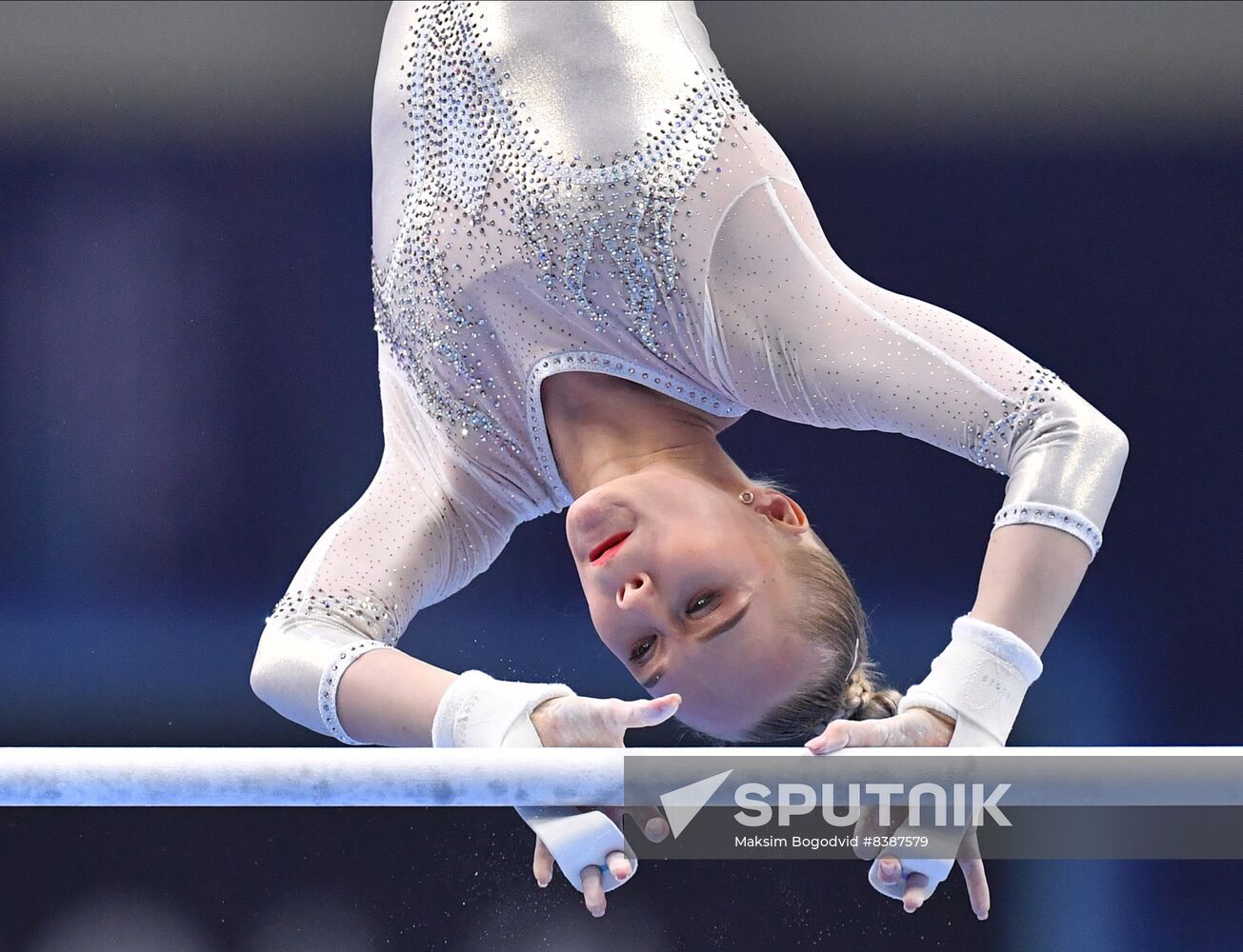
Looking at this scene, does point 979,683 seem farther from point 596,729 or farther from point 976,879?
point 596,729

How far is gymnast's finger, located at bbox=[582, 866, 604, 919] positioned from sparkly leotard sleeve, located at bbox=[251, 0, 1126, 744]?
341mm

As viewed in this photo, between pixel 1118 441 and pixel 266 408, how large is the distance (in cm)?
162

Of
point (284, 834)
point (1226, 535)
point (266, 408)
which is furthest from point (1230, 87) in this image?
point (284, 834)

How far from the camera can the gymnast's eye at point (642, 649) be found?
1436 millimetres

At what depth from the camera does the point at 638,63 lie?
1.64m

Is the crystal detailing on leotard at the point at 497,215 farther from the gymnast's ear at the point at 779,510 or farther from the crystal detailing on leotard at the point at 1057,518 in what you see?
the crystal detailing on leotard at the point at 1057,518

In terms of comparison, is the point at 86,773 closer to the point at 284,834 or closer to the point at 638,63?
the point at 638,63

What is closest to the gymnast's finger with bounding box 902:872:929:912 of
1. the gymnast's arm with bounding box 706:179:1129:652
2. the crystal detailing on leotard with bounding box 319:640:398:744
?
the gymnast's arm with bounding box 706:179:1129:652

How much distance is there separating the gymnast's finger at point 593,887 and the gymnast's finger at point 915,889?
0.86 ft

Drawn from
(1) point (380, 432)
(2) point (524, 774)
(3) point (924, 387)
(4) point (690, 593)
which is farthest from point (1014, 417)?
(1) point (380, 432)

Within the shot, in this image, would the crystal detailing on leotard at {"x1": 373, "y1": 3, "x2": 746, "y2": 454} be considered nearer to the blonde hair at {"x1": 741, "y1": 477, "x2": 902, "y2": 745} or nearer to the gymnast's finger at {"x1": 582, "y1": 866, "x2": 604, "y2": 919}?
the blonde hair at {"x1": 741, "y1": 477, "x2": 902, "y2": 745}

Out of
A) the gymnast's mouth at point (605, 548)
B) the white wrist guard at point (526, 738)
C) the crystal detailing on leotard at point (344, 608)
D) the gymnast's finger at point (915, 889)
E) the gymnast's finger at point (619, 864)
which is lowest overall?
the gymnast's finger at point (915, 889)

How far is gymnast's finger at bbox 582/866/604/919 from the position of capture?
1.18 meters

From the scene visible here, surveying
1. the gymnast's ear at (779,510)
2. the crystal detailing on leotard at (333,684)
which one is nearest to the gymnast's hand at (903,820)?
the gymnast's ear at (779,510)
